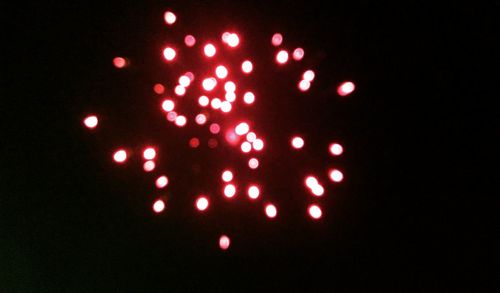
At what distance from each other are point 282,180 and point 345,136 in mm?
278

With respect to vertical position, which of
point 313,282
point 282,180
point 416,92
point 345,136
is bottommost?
point 313,282

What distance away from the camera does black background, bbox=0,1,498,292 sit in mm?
1182

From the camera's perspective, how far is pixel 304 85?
120 centimetres

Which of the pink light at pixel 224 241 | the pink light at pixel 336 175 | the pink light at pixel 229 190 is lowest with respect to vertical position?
the pink light at pixel 224 241

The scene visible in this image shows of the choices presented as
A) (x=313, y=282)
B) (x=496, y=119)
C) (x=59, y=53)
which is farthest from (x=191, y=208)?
(x=496, y=119)

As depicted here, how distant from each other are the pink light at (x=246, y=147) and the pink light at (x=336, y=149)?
291 mm

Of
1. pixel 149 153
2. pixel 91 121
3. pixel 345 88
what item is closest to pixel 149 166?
pixel 149 153

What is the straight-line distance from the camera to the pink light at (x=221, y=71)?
1181 mm

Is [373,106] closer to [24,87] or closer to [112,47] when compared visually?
[112,47]

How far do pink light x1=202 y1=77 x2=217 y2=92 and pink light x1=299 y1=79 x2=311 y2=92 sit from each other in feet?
0.99

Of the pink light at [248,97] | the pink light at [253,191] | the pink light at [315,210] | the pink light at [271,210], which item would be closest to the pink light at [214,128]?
the pink light at [248,97]

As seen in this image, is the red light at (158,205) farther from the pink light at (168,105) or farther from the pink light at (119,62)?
the pink light at (119,62)

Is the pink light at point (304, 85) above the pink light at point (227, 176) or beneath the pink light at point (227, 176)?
above

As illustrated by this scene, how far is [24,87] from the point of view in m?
1.24
